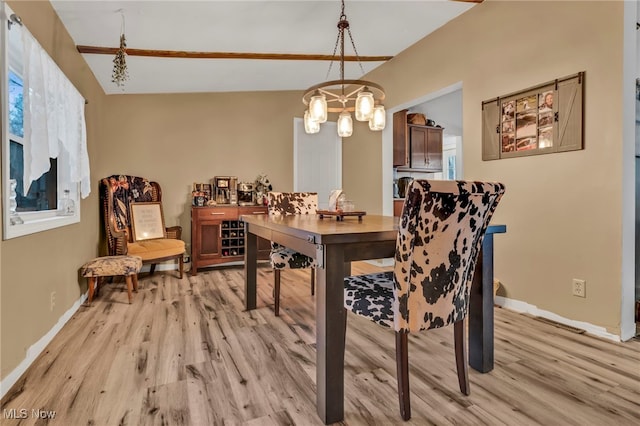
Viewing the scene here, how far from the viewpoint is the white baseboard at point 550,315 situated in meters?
2.27

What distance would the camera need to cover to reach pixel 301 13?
2.88 m

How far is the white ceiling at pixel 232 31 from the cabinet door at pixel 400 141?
117cm

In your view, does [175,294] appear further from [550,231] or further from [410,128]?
[410,128]

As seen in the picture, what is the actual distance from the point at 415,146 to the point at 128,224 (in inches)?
166

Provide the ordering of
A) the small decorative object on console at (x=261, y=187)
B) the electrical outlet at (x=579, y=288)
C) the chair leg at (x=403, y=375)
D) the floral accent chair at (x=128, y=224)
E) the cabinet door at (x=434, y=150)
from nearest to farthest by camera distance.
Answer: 1. the chair leg at (x=403, y=375)
2. the electrical outlet at (x=579, y=288)
3. the floral accent chair at (x=128, y=224)
4. the small decorative object on console at (x=261, y=187)
5. the cabinet door at (x=434, y=150)

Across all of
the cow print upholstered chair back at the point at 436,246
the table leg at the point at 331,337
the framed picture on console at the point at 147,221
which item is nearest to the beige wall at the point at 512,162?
the framed picture on console at the point at 147,221

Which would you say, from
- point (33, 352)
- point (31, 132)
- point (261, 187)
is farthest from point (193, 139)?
point (33, 352)

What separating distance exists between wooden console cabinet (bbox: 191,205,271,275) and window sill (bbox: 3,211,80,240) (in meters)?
1.56

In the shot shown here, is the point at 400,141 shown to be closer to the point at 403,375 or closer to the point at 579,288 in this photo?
the point at 579,288

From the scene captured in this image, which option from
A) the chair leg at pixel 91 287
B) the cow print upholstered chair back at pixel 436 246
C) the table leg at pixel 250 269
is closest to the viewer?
the cow print upholstered chair back at pixel 436 246

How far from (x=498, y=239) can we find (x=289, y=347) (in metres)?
2.07

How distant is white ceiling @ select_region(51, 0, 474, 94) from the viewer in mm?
2574

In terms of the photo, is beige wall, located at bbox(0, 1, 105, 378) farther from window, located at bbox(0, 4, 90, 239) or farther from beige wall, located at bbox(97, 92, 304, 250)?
beige wall, located at bbox(97, 92, 304, 250)

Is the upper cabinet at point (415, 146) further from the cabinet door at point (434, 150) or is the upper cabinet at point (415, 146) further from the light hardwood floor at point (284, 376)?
the light hardwood floor at point (284, 376)
